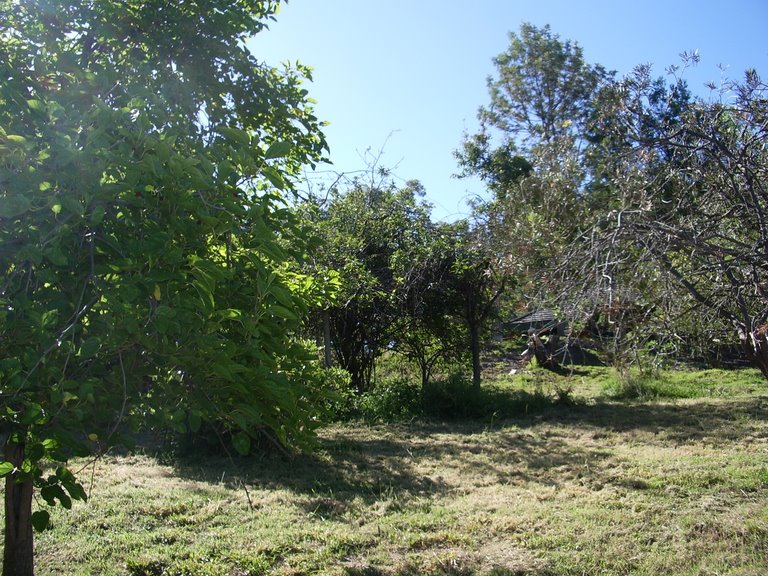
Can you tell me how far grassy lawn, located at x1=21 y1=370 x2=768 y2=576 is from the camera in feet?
14.0

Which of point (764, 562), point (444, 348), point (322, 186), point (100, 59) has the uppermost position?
point (322, 186)

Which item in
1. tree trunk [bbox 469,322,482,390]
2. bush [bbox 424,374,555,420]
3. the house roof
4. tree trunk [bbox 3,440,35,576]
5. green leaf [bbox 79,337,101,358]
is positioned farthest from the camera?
tree trunk [bbox 469,322,482,390]

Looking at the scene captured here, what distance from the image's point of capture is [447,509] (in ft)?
17.8

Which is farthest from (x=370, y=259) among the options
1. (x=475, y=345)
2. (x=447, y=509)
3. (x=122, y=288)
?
(x=122, y=288)

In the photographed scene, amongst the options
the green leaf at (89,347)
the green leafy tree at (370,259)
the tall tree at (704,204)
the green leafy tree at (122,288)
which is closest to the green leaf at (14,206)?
the green leafy tree at (122,288)

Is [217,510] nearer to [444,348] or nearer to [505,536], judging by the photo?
[505,536]

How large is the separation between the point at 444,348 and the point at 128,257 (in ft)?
33.0

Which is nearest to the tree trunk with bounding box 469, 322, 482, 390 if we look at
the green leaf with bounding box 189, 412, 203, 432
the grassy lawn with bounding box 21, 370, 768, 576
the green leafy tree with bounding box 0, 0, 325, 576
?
the grassy lawn with bounding box 21, 370, 768, 576

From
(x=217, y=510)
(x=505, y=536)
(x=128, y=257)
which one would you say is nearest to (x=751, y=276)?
(x=505, y=536)

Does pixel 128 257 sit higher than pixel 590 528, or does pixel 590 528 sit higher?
pixel 128 257

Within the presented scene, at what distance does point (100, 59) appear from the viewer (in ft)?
14.2

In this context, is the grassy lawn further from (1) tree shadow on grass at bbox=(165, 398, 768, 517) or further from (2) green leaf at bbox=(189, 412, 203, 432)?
(2) green leaf at bbox=(189, 412, 203, 432)

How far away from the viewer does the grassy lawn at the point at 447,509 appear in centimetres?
427

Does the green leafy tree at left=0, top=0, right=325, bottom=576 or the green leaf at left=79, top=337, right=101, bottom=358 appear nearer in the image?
the green leaf at left=79, top=337, right=101, bottom=358
